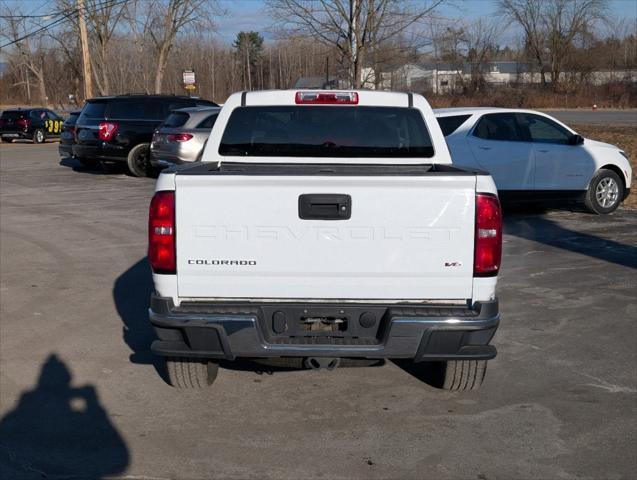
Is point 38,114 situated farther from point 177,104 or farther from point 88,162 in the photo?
point 177,104

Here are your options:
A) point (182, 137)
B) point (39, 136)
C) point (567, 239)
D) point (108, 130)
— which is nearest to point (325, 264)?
point (567, 239)

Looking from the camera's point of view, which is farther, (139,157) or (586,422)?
(139,157)

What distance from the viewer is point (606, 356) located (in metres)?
6.51

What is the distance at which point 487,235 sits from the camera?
473cm

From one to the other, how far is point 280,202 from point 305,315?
0.66m

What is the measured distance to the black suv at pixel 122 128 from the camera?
65.5 feet

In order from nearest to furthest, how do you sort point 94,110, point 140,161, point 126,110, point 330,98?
point 330,98
point 140,161
point 126,110
point 94,110

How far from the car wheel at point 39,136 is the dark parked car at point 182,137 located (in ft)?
64.5

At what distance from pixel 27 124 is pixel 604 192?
91.0ft

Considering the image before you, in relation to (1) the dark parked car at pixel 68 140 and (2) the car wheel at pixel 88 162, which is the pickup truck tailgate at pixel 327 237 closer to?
(2) the car wheel at pixel 88 162

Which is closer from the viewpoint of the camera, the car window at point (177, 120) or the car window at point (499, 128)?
the car window at point (499, 128)

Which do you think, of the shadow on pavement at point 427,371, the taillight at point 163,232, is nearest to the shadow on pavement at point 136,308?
the taillight at point 163,232

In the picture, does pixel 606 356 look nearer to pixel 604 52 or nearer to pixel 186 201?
pixel 186 201

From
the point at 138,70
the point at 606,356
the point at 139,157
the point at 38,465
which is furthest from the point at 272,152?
the point at 138,70
